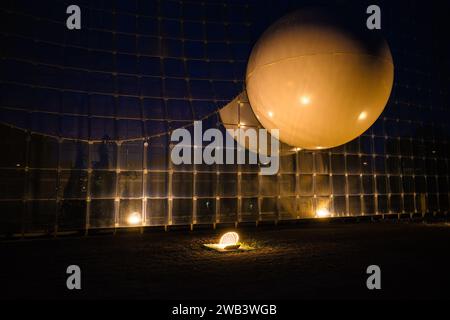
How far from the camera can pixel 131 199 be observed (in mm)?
8266

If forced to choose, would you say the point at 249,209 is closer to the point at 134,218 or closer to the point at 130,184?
the point at 134,218

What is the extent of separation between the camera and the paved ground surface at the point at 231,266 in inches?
146

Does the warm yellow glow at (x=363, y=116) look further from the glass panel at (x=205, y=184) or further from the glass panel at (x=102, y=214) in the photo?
the glass panel at (x=102, y=214)

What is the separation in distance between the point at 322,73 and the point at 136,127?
15.3 ft

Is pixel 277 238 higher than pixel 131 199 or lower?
lower

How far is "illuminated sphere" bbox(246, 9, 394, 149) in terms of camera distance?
6.05 meters

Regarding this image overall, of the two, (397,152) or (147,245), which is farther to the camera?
(397,152)

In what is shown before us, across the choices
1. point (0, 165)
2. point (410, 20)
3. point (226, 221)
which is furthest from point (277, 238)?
point (410, 20)

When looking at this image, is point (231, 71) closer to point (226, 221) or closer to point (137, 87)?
point (137, 87)

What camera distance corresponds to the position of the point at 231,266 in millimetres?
4832

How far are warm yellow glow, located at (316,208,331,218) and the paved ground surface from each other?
1895mm

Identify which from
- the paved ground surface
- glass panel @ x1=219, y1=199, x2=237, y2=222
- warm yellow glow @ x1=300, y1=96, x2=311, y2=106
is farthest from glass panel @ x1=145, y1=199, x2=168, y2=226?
warm yellow glow @ x1=300, y1=96, x2=311, y2=106

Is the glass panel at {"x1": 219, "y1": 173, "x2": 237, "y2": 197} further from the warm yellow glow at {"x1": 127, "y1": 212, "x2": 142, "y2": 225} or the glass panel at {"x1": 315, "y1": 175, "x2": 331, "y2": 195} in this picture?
the glass panel at {"x1": 315, "y1": 175, "x2": 331, "y2": 195}

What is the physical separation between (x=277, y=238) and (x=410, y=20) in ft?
33.6
